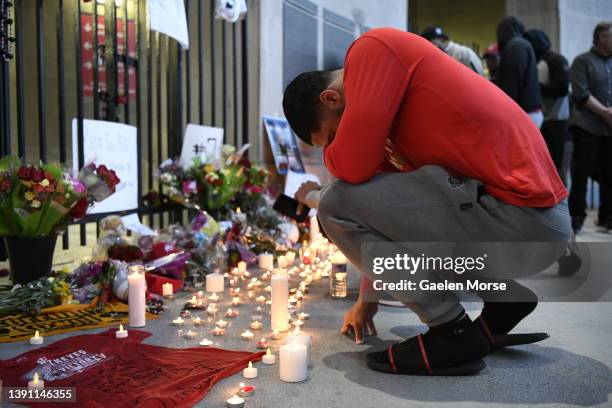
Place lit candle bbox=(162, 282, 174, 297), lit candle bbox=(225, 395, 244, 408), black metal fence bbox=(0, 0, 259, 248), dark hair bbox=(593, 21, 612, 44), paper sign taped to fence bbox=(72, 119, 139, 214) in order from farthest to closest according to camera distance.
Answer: dark hair bbox=(593, 21, 612, 44) → paper sign taped to fence bbox=(72, 119, 139, 214) → black metal fence bbox=(0, 0, 259, 248) → lit candle bbox=(162, 282, 174, 297) → lit candle bbox=(225, 395, 244, 408)

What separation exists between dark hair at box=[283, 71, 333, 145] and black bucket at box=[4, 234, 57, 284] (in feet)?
4.38

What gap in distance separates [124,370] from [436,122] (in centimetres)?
103

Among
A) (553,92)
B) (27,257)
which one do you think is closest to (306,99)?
(27,257)

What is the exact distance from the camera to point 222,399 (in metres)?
1.41

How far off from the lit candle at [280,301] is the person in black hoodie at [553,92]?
3.02 meters

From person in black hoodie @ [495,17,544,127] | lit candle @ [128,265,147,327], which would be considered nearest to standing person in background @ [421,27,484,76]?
person in black hoodie @ [495,17,544,127]

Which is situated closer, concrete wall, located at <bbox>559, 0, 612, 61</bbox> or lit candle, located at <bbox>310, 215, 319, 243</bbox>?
lit candle, located at <bbox>310, 215, 319, 243</bbox>

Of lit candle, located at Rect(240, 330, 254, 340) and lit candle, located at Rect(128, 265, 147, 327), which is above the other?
lit candle, located at Rect(128, 265, 147, 327)

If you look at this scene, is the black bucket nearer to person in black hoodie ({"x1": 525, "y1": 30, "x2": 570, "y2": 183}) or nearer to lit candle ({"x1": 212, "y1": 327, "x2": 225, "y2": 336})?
lit candle ({"x1": 212, "y1": 327, "x2": 225, "y2": 336})

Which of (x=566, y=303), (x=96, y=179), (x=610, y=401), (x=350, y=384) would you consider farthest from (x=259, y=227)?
(x=610, y=401)

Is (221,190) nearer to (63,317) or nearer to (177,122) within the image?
(177,122)

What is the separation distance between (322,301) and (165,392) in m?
1.08

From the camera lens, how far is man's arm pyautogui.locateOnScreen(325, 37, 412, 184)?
151cm

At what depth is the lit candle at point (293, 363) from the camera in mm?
1503
